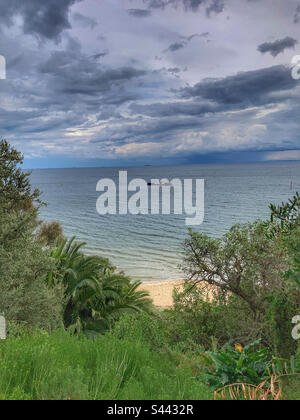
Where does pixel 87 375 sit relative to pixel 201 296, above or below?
above

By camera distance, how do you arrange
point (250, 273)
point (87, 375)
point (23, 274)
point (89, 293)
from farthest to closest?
point (89, 293)
point (250, 273)
point (23, 274)
point (87, 375)

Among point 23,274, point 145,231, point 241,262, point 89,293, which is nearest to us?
point 23,274

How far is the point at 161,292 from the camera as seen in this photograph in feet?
88.4

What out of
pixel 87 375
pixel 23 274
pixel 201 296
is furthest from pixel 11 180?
pixel 87 375

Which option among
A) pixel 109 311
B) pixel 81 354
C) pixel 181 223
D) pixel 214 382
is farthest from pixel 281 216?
pixel 181 223

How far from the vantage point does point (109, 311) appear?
13383mm

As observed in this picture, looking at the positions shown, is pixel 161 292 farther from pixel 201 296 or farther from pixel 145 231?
pixel 145 231

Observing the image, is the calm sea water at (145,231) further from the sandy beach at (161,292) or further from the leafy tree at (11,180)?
the leafy tree at (11,180)

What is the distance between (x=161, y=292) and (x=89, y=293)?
14441 millimetres

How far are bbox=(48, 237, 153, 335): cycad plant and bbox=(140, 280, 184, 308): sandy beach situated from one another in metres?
9.67

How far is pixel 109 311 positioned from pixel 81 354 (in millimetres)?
10609

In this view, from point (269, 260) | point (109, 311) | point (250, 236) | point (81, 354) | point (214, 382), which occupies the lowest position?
point (109, 311)

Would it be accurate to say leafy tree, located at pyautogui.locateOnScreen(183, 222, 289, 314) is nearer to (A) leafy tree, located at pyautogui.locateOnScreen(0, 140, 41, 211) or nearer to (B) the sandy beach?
(A) leafy tree, located at pyautogui.locateOnScreen(0, 140, 41, 211)
